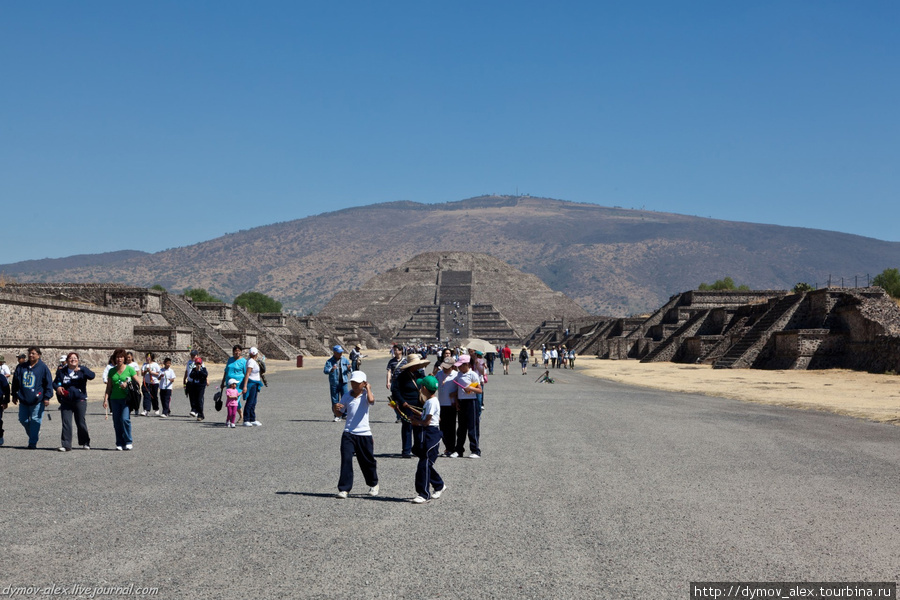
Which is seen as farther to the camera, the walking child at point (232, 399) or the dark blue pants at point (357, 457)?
the walking child at point (232, 399)

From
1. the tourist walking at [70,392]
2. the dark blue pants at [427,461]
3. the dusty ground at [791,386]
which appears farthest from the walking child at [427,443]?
the dusty ground at [791,386]

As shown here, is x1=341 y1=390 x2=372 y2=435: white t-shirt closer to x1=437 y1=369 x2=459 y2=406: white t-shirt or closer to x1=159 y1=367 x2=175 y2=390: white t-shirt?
x1=437 y1=369 x2=459 y2=406: white t-shirt

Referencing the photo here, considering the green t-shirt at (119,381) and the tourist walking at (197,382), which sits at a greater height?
the green t-shirt at (119,381)

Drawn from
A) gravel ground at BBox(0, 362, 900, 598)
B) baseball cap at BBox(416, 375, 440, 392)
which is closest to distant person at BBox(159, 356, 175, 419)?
gravel ground at BBox(0, 362, 900, 598)

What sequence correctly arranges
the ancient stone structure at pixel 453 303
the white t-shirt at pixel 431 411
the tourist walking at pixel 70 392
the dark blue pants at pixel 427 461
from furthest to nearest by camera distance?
the ancient stone structure at pixel 453 303
the tourist walking at pixel 70 392
the white t-shirt at pixel 431 411
the dark blue pants at pixel 427 461

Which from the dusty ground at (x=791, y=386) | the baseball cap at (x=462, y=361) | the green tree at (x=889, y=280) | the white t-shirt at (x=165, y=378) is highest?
the green tree at (x=889, y=280)

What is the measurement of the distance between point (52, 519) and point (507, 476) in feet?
16.4

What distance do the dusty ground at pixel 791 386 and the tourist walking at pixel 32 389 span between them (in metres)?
A: 11.1

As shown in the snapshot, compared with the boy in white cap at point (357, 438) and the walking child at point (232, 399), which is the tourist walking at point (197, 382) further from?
the boy in white cap at point (357, 438)

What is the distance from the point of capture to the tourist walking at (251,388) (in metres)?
16.4

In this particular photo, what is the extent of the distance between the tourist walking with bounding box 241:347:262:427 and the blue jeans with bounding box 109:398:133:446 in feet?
12.1

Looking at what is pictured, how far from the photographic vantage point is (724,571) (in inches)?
247

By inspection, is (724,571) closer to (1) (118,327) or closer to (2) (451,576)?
(2) (451,576)

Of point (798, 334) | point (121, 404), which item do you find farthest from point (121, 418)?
point (798, 334)
